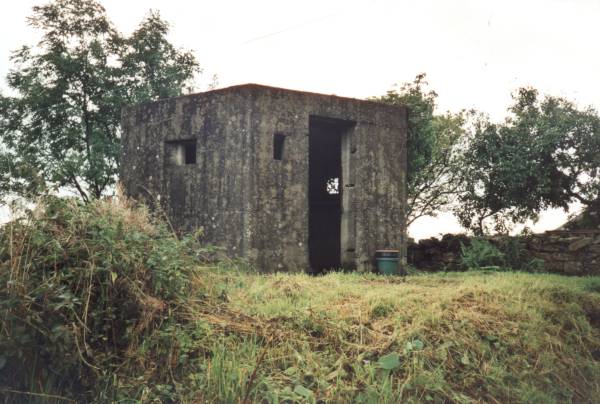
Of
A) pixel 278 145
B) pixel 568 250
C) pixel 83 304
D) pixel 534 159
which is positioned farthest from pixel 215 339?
pixel 534 159

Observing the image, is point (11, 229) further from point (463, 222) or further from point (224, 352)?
point (463, 222)

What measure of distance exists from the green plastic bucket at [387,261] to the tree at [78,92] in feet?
32.8

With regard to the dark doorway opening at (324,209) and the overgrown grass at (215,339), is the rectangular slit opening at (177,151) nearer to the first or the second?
the dark doorway opening at (324,209)

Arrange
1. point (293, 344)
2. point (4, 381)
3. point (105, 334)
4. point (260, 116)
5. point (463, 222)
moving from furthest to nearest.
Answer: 1. point (463, 222)
2. point (260, 116)
3. point (293, 344)
4. point (105, 334)
5. point (4, 381)

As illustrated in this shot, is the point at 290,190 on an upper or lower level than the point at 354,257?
upper

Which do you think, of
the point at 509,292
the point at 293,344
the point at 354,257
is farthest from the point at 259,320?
the point at 354,257

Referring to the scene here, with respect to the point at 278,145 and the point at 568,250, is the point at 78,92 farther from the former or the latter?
the point at 568,250

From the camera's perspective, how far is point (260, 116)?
406 inches

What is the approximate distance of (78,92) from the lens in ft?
58.6

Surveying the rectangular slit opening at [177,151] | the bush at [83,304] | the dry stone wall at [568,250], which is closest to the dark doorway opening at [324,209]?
the rectangular slit opening at [177,151]

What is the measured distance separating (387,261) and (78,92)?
12.2 meters

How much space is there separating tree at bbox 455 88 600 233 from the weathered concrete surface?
20.5 ft

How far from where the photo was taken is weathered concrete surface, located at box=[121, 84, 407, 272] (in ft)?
33.2

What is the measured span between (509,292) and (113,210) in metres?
5.03
